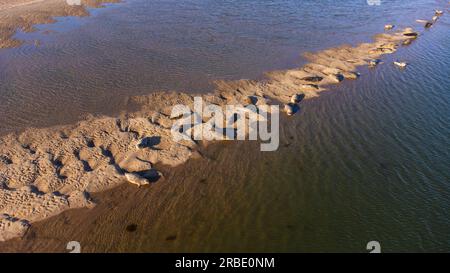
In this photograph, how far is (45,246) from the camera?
13.6 m

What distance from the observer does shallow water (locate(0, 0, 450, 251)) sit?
1428cm

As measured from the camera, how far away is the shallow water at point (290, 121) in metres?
14.3

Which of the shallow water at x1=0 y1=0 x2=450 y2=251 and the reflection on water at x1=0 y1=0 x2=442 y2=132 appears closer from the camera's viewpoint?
the shallow water at x1=0 y1=0 x2=450 y2=251

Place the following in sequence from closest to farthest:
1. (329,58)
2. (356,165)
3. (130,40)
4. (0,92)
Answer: (356,165), (0,92), (329,58), (130,40)

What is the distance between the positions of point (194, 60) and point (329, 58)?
12.1 m

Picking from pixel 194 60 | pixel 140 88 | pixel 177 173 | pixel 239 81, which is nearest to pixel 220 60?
pixel 194 60

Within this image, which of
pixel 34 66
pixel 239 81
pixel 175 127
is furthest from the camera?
pixel 34 66

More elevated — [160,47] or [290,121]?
[160,47]

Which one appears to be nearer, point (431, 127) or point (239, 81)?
point (431, 127)

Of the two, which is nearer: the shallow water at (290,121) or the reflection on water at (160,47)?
the shallow water at (290,121)

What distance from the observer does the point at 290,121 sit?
828 inches

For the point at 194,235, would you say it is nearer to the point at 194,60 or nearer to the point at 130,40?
the point at 194,60

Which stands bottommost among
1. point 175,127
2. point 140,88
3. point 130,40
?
point 175,127

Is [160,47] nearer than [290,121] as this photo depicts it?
No
